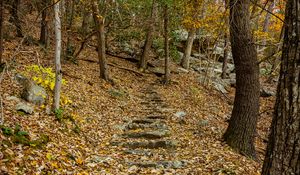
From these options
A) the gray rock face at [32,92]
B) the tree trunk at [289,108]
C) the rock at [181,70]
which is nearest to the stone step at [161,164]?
the gray rock face at [32,92]

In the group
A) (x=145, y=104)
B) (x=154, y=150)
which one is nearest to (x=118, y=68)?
(x=145, y=104)

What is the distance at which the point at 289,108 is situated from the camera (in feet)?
8.47

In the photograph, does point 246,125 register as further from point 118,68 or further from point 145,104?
point 118,68

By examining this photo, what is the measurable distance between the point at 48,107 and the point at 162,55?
1537 centimetres

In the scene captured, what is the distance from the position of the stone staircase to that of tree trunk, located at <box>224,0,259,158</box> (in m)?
1.70

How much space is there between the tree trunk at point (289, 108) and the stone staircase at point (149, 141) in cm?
379

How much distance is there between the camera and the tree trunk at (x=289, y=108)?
8.34 ft

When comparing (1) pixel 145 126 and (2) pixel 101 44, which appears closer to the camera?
(1) pixel 145 126

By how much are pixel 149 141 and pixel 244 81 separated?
298cm

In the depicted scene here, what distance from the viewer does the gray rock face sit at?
7876 millimetres

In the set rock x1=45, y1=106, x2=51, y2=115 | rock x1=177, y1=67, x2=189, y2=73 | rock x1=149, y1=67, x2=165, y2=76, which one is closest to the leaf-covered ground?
rock x1=45, y1=106, x2=51, y2=115

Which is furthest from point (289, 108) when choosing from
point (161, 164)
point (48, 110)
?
point (48, 110)

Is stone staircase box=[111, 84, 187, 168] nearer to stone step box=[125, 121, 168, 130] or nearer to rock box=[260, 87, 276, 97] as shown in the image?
stone step box=[125, 121, 168, 130]

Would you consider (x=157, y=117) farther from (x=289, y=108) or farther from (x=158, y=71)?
(x=158, y=71)
